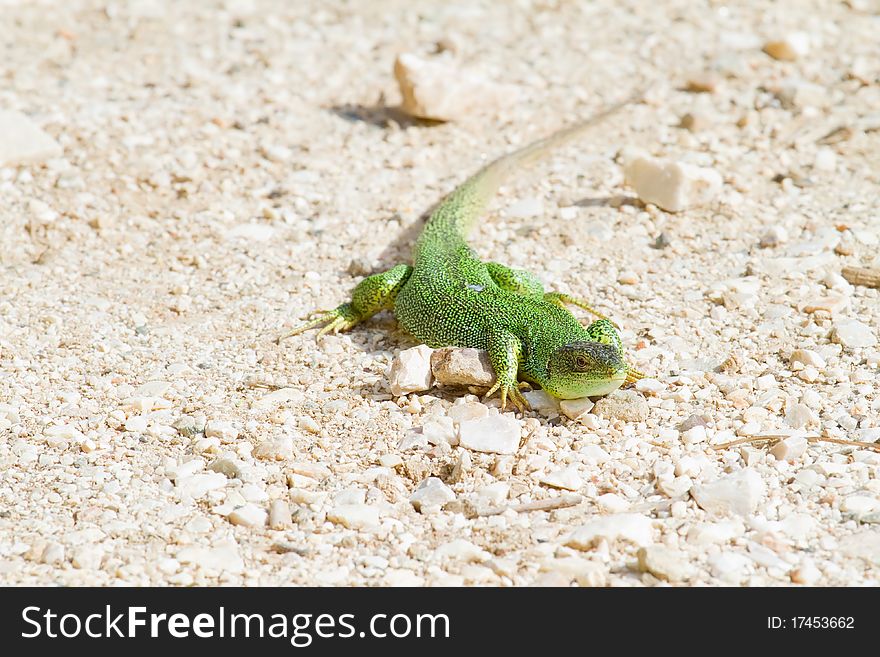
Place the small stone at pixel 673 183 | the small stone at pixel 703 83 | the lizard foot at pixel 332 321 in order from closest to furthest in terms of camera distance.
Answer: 1. the lizard foot at pixel 332 321
2. the small stone at pixel 673 183
3. the small stone at pixel 703 83

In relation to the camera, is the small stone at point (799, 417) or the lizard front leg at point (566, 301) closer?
the small stone at point (799, 417)

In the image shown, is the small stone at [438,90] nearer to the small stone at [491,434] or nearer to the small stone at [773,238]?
the small stone at [773,238]

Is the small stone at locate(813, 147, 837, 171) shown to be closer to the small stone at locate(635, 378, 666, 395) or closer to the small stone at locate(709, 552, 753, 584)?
the small stone at locate(635, 378, 666, 395)

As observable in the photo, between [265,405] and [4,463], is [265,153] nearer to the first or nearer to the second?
[265,405]

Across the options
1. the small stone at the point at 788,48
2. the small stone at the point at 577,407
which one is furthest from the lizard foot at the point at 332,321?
the small stone at the point at 788,48

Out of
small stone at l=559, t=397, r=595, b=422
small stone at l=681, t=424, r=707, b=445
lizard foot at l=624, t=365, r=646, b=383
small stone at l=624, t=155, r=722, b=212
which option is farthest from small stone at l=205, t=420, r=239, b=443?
small stone at l=624, t=155, r=722, b=212

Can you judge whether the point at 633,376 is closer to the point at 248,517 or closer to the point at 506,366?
the point at 506,366

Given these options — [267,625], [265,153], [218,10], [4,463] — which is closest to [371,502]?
[267,625]
